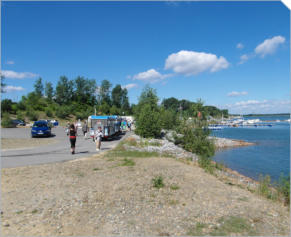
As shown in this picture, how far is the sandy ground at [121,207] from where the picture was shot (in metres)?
4.54

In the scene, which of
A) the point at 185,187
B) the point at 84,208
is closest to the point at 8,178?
the point at 84,208

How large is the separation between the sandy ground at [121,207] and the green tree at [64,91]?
10149cm

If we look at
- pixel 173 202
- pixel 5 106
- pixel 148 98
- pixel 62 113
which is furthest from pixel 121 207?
pixel 62 113

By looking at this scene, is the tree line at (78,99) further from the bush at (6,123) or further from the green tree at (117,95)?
the bush at (6,123)

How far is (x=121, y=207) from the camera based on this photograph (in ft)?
18.4


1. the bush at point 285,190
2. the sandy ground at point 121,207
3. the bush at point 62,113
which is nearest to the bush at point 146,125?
the sandy ground at point 121,207

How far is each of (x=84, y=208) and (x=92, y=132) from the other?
594 inches

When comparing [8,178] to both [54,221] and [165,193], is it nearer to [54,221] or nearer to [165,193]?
[54,221]

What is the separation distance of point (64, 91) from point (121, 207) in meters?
107

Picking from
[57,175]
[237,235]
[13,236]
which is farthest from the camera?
[57,175]

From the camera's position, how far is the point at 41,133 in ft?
75.0

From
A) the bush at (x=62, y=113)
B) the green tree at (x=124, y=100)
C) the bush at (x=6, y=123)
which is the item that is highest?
the green tree at (x=124, y=100)

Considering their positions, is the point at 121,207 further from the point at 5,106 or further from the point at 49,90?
the point at 49,90

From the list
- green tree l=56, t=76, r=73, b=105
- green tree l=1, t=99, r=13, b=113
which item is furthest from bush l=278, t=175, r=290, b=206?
green tree l=56, t=76, r=73, b=105
